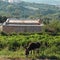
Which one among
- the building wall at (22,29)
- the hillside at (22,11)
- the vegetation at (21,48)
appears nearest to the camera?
the vegetation at (21,48)

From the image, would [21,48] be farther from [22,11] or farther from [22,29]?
[22,11]

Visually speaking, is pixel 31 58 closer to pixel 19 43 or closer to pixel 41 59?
pixel 41 59

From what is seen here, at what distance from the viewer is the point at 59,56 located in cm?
1039

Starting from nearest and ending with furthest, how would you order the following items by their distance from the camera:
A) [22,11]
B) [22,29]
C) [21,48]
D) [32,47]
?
[32,47] → [21,48] → [22,29] → [22,11]

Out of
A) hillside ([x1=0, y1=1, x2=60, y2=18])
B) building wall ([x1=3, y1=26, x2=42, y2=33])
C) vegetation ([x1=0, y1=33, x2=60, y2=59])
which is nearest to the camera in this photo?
vegetation ([x1=0, y1=33, x2=60, y2=59])

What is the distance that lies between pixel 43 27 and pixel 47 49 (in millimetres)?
10793

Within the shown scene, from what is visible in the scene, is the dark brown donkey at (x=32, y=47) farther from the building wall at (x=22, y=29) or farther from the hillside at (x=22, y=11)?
the hillside at (x=22, y=11)

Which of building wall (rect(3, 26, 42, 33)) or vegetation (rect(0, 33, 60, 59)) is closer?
vegetation (rect(0, 33, 60, 59))

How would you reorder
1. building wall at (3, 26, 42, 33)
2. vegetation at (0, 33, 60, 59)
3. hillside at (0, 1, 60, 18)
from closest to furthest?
vegetation at (0, 33, 60, 59)
building wall at (3, 26, 42, 33)
hillside at (0, 1, 60, 18)

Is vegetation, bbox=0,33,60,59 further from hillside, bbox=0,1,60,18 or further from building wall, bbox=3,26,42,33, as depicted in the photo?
hillside, bbox=0,1,60,18

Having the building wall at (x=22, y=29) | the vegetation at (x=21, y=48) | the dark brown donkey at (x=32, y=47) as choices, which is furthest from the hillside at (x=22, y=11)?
the dark brown donkey at (x=32, y=47)

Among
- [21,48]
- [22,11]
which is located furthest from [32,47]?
[22,11]

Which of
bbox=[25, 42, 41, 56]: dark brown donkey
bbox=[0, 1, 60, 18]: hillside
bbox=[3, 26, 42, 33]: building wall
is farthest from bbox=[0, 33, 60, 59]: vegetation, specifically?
bbox=[0, 1, 60, 18]: hillside

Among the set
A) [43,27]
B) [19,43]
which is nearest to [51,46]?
[19,43]
